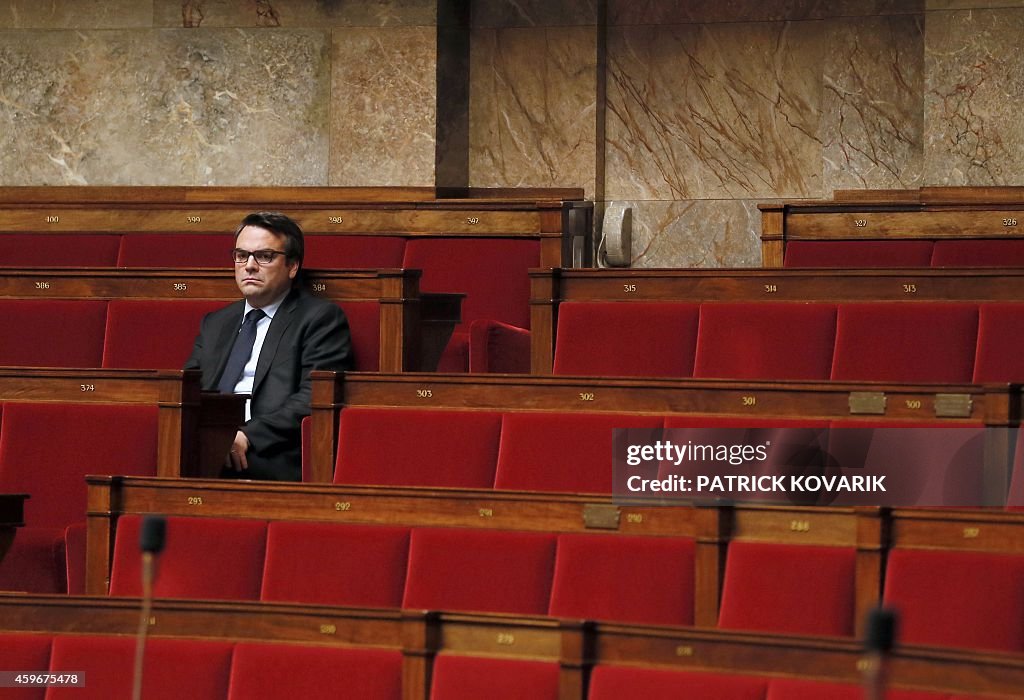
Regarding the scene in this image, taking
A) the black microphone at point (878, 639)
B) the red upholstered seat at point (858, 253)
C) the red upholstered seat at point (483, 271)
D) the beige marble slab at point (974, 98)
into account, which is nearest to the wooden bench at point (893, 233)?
the red upholstered seat at point (858, 253)

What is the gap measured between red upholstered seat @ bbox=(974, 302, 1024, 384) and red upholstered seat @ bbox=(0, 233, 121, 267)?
1.93 feet

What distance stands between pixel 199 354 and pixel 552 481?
0.24 metres

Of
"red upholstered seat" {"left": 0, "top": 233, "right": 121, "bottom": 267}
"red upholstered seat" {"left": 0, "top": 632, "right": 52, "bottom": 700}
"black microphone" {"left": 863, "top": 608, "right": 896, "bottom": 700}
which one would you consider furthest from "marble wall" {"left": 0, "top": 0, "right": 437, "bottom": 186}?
"black microphone" {"left": 863, "top": 608, "right": 896, "bottom": 700}

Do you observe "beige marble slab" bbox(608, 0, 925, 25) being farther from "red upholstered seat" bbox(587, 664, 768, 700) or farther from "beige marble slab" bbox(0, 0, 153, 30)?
"red upholstered seat" bbox(587, 664, 768, 700)

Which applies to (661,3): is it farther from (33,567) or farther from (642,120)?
(33,567)

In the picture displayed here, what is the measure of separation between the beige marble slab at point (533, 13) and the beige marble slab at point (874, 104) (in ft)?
0.71

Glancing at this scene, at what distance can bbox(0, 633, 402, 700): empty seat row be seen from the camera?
55 centimetres

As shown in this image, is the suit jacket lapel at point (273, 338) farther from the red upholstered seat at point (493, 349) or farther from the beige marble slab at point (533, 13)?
the beige marble slab at point (533, 13)

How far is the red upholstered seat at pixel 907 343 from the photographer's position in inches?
31.9

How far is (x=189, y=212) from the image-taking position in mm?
1119

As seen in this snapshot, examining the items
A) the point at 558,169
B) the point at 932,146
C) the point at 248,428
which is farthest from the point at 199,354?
the point at 932,146

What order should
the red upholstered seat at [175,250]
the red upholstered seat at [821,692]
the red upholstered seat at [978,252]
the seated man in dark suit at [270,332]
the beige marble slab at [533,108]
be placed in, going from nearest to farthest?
1. the red upholstered seat at [821,692]
2. the seated man in dark suit at [270,332]
3. the red upholstered seat at [978,252]
4. the red upholstered seat at [175,250]
5. the beige marble slab at [533,108]

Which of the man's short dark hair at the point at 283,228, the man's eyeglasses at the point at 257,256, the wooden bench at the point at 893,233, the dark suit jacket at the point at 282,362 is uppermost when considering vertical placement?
the wooden bench at the point at 893,233

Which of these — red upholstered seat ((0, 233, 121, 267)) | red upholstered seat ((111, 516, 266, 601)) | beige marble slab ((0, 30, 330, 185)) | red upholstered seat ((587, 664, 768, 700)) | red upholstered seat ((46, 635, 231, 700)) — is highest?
beige marble slab ((0, 30, 330, 185))
